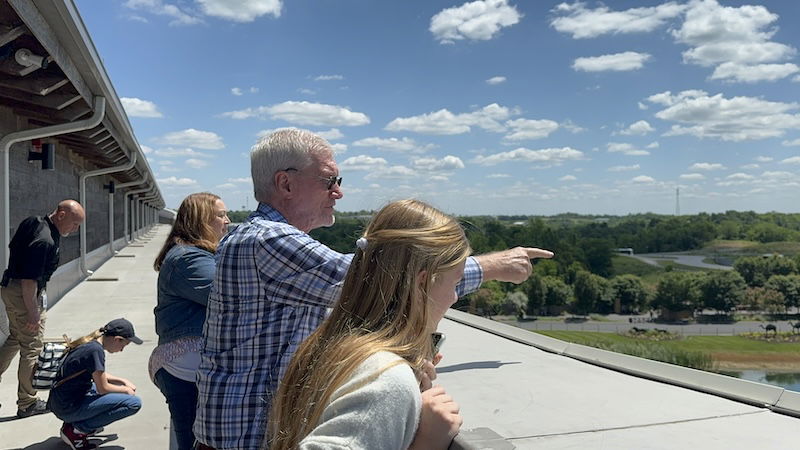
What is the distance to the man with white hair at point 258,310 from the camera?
1.85 meters

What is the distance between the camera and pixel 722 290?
116 m

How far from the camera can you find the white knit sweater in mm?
1176

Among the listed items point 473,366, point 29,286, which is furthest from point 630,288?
point 29,286

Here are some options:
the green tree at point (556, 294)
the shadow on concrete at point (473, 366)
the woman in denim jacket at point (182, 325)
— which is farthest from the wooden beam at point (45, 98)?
the green tree at point (556, 294)

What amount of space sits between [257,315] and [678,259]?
16990 cm

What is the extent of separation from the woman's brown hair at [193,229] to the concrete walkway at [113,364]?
2.45 meters

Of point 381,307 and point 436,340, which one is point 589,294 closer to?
point 436,340

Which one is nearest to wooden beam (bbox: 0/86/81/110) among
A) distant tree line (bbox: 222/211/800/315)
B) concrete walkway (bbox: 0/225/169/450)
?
concrete walkway (bbox: 0/225/169/450)

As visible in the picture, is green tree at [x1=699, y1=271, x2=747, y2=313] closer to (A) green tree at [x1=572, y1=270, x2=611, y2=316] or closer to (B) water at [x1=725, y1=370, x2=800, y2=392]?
(A) green tree at [x1=572, y1=270, x2=611, y2=316]

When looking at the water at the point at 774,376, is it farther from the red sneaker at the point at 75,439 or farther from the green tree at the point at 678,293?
the red sneaker at the point at 75,439

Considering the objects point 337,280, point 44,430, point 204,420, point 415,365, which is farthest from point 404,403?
point 44,430

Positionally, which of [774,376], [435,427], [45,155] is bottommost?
[774,376]

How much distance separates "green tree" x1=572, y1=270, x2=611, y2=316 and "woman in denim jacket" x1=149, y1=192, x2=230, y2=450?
117838mm

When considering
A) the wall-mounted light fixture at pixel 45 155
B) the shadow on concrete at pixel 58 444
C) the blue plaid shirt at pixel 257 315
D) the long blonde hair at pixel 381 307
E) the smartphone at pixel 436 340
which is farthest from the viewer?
the wall-mounted light fixture at pixel 45 155
